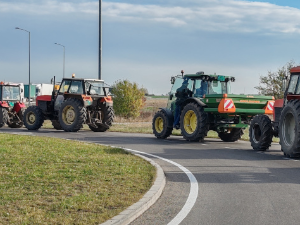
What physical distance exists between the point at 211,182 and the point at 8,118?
20.4 m

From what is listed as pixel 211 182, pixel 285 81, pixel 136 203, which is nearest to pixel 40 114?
pixel 285 81

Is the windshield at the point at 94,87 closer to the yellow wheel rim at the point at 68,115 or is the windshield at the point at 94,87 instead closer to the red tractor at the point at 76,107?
the red tractor at the point at 76,107

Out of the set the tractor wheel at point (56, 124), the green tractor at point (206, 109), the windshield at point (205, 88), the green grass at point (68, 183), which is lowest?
the tractor wheel at point (56, 124)

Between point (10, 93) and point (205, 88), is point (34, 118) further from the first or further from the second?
point (205, 88)

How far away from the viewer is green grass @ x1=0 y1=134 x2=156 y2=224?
769cm

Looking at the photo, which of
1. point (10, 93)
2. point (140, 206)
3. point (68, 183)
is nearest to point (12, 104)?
point (10, 93)

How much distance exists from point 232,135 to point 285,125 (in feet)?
18.0

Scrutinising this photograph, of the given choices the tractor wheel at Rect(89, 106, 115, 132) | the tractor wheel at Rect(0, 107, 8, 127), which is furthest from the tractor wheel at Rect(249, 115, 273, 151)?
the tractor wheel at Rect(0, 107, 8, 127)

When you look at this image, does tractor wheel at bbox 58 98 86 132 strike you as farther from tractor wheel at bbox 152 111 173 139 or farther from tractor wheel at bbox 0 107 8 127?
tractor wheel at bbox 0 107 8 127

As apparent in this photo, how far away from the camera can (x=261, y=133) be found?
17297 millimetres

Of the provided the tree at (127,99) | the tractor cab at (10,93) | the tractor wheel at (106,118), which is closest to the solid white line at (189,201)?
the tractor wheel at (106,118)

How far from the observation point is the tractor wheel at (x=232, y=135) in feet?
70.4

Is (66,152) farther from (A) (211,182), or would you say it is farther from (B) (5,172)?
(A) (211,182)

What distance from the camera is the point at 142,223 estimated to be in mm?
7641
